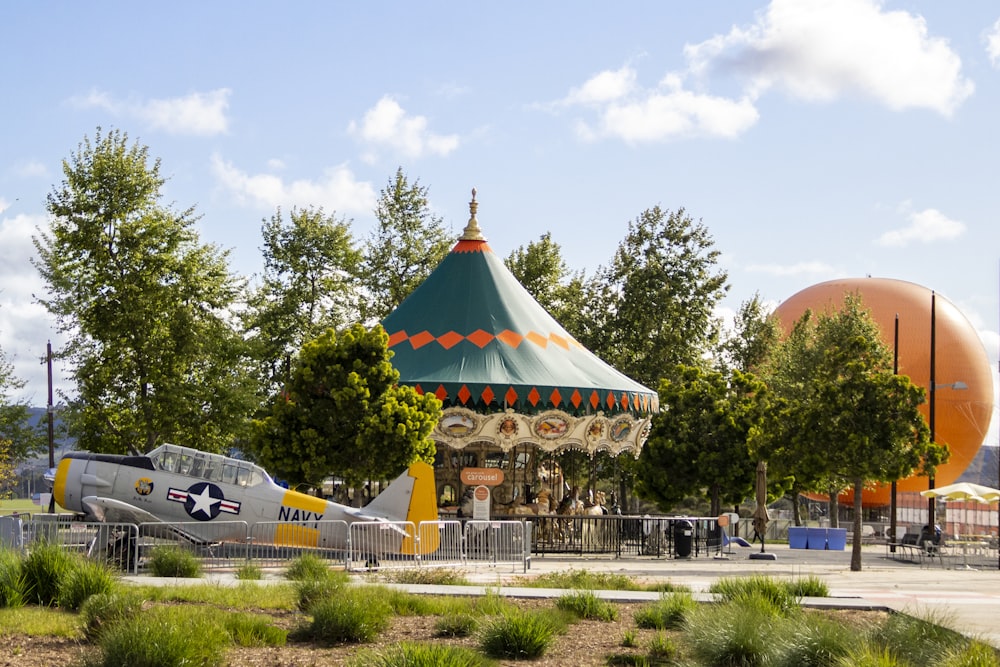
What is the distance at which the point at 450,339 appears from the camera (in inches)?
1310

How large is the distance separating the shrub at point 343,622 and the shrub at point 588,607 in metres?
2.82

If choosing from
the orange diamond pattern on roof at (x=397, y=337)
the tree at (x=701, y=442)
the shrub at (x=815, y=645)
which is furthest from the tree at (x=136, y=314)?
the shrub at (x=815, y=645)

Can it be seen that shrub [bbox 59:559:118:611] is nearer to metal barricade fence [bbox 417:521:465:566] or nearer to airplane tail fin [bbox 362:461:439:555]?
metal barricade fence [bbox 417:521:465:566]

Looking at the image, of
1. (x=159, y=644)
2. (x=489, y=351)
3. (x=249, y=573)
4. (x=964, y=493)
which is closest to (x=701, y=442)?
(x=964, y=493)

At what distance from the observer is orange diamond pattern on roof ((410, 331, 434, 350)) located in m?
33.4

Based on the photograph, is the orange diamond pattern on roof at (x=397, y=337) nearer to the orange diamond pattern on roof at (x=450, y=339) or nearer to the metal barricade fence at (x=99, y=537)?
the orange diamond pattern on roof at (x=450, y=339)

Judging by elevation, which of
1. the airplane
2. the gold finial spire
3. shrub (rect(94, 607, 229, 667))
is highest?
the gold finial spire

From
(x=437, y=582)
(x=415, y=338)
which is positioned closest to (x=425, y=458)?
(x=415, y=338)

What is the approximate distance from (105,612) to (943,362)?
50.2 m

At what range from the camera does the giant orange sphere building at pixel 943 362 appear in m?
55.2

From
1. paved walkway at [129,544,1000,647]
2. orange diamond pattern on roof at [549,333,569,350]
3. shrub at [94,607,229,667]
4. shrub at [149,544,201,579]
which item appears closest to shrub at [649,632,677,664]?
paved walkway at [129,544,1000,647]

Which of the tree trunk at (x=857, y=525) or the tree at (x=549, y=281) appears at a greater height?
the tree at (x=549, y=281)

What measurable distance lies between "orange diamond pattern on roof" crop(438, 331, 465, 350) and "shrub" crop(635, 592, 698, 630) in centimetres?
1918

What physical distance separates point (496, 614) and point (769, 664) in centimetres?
356
